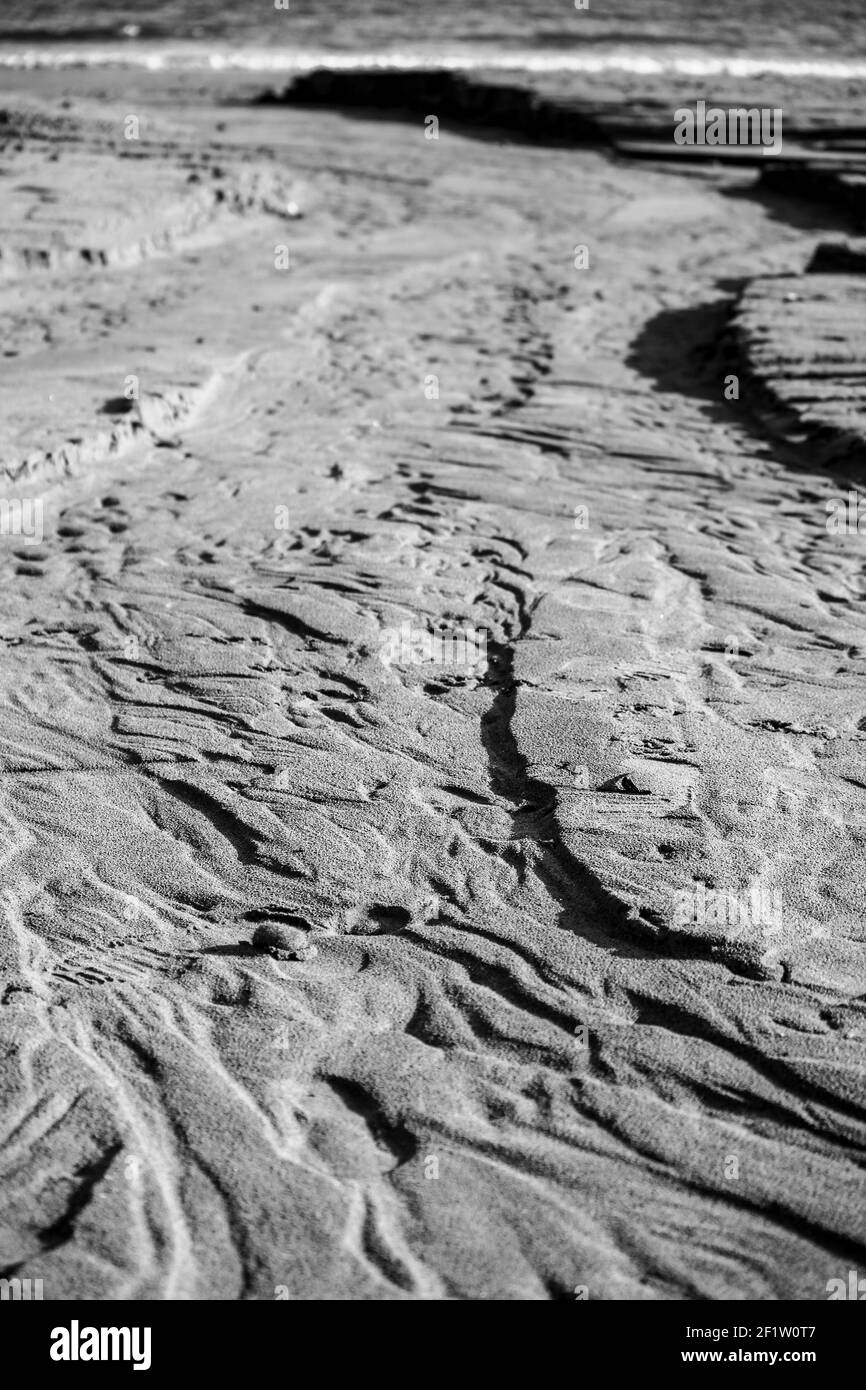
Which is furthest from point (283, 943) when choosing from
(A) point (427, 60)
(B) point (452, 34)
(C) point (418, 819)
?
(B) point (452, 34)

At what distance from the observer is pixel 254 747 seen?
4676 millimetres

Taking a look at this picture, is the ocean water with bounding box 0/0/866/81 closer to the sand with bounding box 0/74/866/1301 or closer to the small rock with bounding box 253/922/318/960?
A: the sand with bounding box 0/74/866/1301

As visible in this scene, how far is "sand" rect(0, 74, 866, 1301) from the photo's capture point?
295 cm

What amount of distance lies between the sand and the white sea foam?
1698 centimetres

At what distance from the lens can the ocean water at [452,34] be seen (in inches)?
982

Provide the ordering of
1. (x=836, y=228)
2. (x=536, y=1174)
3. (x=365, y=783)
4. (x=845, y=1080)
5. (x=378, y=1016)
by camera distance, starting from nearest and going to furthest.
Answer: (x=536, y=1174) → (x=845, y=1080) → (x=378, y=1016) → (x=365, y=783) → (x=836, y=228)

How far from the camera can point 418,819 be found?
14.0 ft

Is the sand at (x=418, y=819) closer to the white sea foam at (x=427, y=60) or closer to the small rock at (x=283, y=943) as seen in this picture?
the small rock at (x=283, y=943)

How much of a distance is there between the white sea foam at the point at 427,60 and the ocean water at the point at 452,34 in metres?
0.03

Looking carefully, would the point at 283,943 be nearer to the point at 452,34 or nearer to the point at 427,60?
the point at 427,60

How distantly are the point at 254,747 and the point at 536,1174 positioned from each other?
2.03 m
